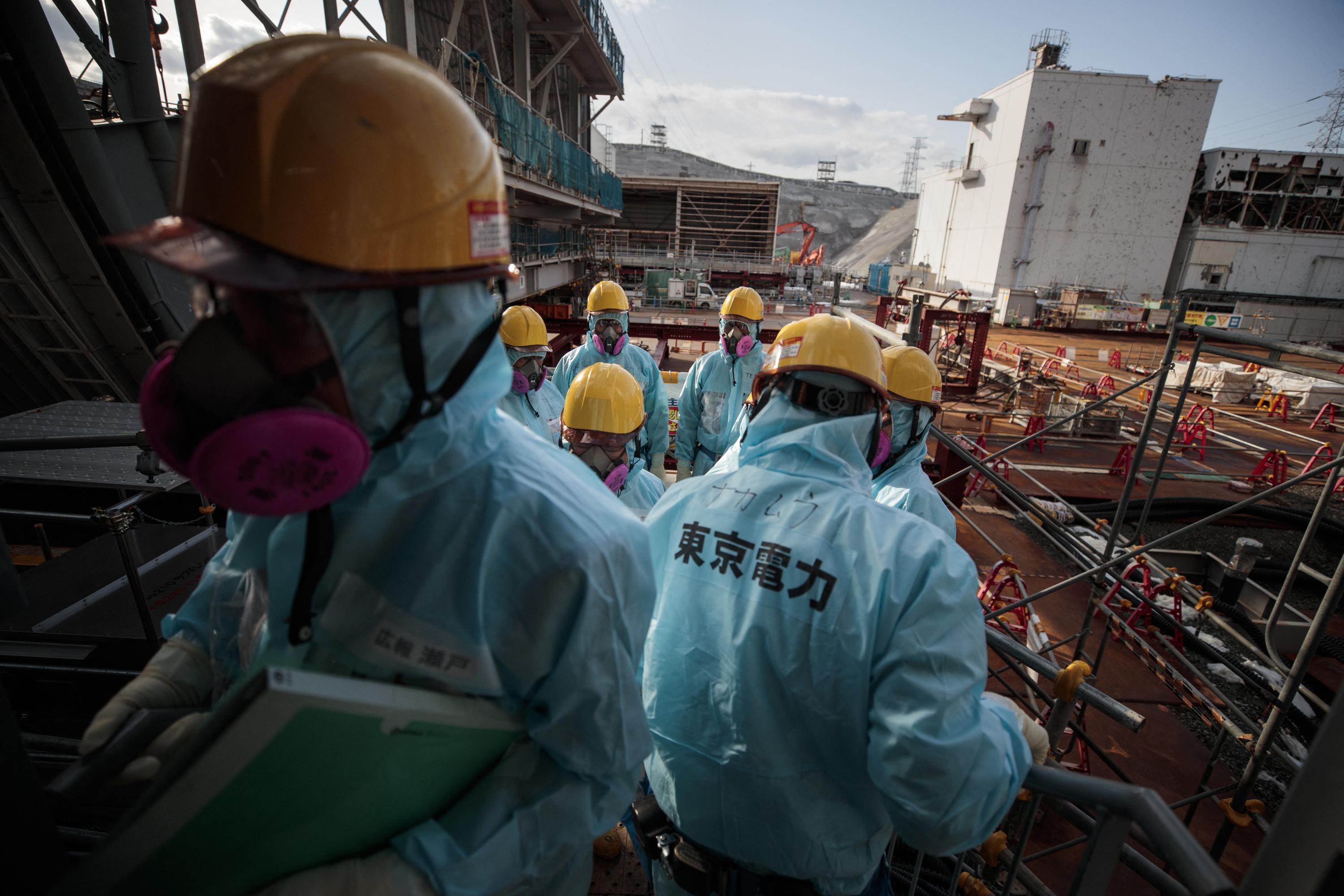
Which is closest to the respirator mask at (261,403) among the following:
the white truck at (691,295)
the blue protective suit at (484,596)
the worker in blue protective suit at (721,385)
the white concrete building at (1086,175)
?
the blue protective suit at (484,596)

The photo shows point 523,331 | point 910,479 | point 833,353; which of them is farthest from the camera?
point 523,331

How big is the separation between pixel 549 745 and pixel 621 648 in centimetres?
25

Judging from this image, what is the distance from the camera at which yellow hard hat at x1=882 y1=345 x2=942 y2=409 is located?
3711mm

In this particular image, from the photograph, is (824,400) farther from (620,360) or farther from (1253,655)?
(1253,655)

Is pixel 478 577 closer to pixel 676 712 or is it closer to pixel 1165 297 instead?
pixel 676 712

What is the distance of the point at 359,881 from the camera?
3.67 ft

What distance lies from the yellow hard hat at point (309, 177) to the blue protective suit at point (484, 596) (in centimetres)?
13

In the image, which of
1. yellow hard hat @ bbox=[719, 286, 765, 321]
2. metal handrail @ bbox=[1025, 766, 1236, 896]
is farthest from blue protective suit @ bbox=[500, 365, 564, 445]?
metal handrail @ bbox=[1025, 766, 1236, 896]

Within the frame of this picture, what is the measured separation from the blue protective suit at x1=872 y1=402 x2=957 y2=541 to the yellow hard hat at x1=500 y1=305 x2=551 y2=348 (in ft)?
9.67

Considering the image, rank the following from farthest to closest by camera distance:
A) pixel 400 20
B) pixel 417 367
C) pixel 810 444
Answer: pixel 400 20
pixel 810 444
pixel 417 367

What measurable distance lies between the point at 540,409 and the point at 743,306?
2.41 meters

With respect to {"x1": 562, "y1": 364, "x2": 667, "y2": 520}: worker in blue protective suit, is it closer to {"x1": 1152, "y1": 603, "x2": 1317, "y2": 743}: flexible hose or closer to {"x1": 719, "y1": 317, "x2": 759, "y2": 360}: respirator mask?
{"x1": 719, "y1": 317, "x2": 759, "y2": 360}: respirator mask

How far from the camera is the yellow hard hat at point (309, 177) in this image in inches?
35.4

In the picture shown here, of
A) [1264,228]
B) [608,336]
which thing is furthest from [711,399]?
[1264,228]
